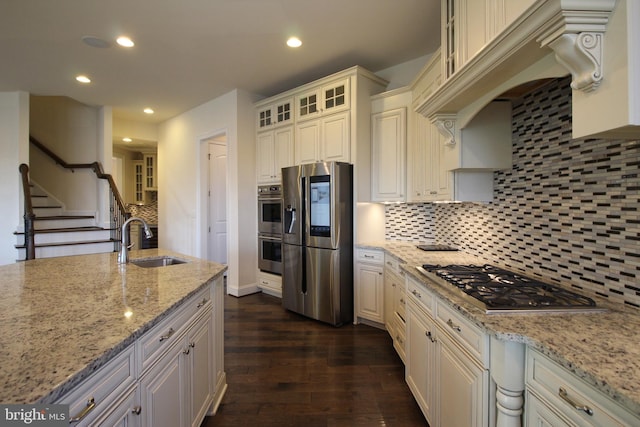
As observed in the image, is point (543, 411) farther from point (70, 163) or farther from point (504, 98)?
point (70, 163)

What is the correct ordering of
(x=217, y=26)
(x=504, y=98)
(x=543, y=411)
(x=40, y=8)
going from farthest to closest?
(x=217, y=26), (x=40, y=8), (x=504, y=98), (x=543, y=411)

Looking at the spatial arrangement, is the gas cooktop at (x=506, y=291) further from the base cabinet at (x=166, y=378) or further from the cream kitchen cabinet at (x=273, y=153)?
the cream kitchen cabinet at (x=273, y=153)

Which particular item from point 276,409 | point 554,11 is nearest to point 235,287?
point 276,409

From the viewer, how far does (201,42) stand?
3.07 metres

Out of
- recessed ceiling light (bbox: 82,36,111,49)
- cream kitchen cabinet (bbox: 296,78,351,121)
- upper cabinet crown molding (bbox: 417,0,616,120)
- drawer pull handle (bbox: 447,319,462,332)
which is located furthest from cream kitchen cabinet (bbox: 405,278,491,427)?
recessed ceiling light (bbox: 82,36,111,49)

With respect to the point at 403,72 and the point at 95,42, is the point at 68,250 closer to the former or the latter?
the point at 95,42

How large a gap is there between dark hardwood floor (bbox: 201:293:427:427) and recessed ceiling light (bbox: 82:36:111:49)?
Answer: 3158 mm

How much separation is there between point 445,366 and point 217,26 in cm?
321

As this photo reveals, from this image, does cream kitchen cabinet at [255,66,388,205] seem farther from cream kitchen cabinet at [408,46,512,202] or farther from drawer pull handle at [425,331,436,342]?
drawer pull handle at [425,331,436,342]

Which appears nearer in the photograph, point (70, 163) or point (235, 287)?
point (235, 287)

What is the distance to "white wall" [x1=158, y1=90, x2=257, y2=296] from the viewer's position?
430cm

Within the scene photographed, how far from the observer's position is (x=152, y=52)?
3277 millimetres

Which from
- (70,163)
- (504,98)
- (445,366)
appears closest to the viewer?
(445,366)

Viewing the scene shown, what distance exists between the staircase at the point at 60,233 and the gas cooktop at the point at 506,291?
4.94 meters
